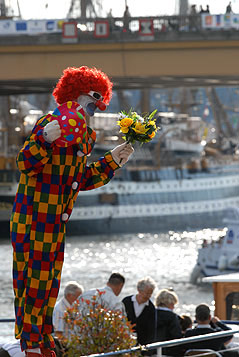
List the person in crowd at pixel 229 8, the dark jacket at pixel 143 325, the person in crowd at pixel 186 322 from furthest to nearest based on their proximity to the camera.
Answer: the person in crowd at pixel 229 8
the person in crowd at pixel 186 322
the dark jacket at pixel 143 325

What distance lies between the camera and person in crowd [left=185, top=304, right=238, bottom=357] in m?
5.66

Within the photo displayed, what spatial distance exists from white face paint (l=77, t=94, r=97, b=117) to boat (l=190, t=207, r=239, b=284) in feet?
64.3

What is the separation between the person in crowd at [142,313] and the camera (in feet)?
19.7

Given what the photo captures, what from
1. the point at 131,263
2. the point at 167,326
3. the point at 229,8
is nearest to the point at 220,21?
the point at 229,8

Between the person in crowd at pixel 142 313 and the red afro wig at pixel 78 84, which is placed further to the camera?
the person in crowd at pixel 142 313

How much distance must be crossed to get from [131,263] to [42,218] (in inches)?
1115

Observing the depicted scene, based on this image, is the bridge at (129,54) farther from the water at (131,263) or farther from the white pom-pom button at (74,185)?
the white pom-pom button at (74,185)

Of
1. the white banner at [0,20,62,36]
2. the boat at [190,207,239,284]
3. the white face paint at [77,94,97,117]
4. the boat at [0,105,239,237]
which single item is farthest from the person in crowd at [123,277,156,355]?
the boat at [0,105,239,237]

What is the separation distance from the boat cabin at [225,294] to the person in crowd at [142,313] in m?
3.66

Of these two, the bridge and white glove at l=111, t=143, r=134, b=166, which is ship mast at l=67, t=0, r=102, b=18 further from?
white glove at l=111, t=143, r=134, b=166

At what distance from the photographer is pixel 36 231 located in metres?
4.25

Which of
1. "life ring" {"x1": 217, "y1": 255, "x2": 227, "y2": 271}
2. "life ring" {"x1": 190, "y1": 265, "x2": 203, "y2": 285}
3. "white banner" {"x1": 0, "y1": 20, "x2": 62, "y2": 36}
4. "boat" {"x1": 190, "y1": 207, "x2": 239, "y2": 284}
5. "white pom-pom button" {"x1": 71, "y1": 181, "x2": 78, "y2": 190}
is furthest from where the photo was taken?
"life ring" {"x1": 190, "y1": 265, "x2": 203, "y2": 285}

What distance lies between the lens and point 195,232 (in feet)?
178

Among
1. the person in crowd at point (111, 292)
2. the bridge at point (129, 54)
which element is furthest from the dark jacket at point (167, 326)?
the bridge at point (129, 54)
